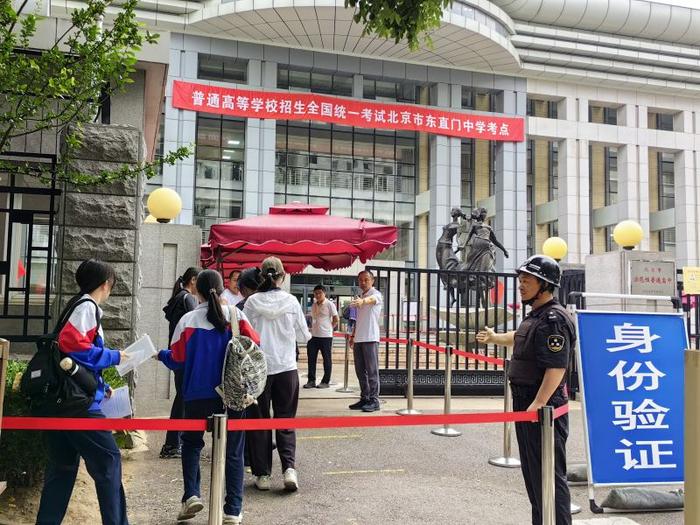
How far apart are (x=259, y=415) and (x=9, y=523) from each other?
79.2 inches

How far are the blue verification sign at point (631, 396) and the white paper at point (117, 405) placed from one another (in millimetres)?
3447

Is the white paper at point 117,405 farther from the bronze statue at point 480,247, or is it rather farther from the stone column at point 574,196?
the stone column at point 574,196

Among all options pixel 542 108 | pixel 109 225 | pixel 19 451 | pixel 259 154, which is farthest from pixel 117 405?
pixel 542 108

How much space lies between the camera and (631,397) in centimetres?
513

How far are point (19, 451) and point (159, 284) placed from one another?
4.83m

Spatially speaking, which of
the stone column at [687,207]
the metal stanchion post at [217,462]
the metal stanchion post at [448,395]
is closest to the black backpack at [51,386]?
the metal stanchion post at [217,462]

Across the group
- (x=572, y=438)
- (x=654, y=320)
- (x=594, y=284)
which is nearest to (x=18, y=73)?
Result: (x=654, y=320)

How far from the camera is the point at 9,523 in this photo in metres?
4.39

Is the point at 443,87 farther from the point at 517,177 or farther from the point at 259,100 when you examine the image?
the point at 259,100

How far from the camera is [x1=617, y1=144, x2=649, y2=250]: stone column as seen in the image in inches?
1537

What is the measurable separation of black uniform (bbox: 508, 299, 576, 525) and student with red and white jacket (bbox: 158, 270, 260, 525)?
1999 mm

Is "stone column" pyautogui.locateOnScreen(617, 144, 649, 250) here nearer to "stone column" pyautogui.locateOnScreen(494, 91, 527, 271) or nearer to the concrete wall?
"stone column" pyautogui.locateOnScreen(494, 91, 527, 271)

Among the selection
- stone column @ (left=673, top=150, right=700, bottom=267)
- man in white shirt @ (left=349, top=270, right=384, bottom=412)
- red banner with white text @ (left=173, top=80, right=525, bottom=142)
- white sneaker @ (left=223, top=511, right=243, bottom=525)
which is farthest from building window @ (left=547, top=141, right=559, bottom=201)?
white sneaker @ (left=223, top=511, right=243, bottom=525)

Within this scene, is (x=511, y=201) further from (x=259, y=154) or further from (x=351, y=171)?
(x=259, y=154)
